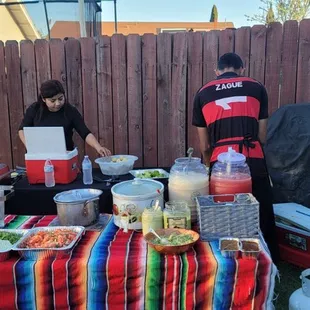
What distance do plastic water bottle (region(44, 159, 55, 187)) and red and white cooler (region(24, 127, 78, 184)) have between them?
35 millimetres

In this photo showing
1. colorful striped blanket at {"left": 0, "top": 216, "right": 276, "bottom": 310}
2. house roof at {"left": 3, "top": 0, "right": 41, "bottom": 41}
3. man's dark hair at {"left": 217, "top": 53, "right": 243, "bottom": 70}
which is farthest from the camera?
house roof at {"left": 3, "top": 0, "right": 41, "bottom": 41}

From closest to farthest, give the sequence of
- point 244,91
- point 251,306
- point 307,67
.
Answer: point 251,306 → point 244,91 → point 307,67

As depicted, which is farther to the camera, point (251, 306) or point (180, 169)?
point (180, 169)

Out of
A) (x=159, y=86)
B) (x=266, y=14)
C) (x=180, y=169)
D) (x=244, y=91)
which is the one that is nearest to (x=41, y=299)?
(x=180, y=169)

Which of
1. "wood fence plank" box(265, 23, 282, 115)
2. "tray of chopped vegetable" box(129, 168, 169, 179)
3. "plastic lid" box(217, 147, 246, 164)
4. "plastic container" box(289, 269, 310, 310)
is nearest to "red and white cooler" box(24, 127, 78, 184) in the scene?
"tray of chopped vegetable" box(129, 168, 169, 179)

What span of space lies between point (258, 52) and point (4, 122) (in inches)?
107

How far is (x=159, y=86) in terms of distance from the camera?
381 centimetres

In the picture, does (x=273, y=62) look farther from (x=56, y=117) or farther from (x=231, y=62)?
(x=56, y=117)

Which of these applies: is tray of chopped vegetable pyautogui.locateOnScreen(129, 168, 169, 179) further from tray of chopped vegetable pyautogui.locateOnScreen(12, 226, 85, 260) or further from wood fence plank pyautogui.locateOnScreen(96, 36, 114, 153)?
wood fence plank pyautogui.locateOnScreen(96, 36, 114, 153)

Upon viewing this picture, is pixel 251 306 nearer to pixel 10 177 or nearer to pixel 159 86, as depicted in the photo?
pixel 10 177

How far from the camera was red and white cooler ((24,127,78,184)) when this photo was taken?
251 centimetres

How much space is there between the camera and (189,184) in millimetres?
2004

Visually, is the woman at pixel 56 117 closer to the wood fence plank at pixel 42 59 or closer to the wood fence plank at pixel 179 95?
the wood fence plank at pixel 42 59

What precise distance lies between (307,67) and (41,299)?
3.21 metres
